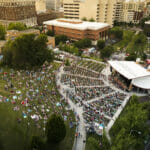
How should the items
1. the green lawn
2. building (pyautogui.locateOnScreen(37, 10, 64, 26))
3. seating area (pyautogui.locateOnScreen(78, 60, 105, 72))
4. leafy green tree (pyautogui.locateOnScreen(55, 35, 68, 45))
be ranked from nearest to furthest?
the green lawn
seating area (pyautogui.locateOnScreen(78, 60, 105, 72))
leafy green tree (pyautogui.locateOnScreen(55, 35, 68, 45))
building (pyautogui.locateOnScreen(37, 10, 64, 26))

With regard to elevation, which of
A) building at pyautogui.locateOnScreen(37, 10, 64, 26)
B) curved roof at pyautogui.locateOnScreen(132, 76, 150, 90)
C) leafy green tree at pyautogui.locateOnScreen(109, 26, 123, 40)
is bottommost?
curved roof at pyautogui.locateOnScreen(132, 76, 150, 90)

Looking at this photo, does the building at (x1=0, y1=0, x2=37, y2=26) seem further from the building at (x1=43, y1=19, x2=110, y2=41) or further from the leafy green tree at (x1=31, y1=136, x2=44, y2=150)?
the leafy green tree at (x1=31, y1=136, x2=44, y2=150)

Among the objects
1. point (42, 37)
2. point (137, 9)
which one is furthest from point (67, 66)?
point (137, 9)

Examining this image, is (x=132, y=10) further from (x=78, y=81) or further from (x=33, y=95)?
(x=33, y=95)

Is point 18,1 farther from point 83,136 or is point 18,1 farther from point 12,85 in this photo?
point 83,136

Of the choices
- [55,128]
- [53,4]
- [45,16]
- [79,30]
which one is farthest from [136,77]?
[53,4]

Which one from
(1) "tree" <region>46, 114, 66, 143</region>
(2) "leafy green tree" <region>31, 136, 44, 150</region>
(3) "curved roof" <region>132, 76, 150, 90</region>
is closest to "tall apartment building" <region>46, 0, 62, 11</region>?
(3) "curved roof" <region>132, 76, 150, 90</region>

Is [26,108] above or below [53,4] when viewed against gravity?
below
